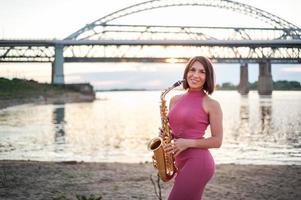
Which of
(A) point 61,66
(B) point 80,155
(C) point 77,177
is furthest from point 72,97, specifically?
(C) point 77,177

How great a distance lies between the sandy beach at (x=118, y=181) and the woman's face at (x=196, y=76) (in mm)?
5036

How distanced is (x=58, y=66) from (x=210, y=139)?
359 ft

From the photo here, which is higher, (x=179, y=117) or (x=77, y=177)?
(x=179, y=117)

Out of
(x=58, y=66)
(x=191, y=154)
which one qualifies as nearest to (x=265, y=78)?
(x=58, y=66)

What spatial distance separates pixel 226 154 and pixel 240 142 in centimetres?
518

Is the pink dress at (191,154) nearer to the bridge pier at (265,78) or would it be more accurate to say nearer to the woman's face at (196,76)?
the woman's face at (196,76)

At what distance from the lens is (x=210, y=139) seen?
4.47m

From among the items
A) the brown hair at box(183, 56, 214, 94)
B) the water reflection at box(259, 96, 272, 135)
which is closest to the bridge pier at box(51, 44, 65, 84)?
the water reflection at box(259, 96, 272, 135)

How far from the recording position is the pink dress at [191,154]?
Answer: 14.4ft

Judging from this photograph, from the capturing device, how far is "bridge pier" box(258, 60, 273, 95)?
138 meters

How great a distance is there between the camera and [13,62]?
124 metres

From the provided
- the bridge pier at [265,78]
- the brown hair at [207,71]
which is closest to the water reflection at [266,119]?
the brown hair at [207,71]

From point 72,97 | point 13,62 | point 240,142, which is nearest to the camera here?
point 240,142

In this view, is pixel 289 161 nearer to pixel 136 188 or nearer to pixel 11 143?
pixel 136 188
